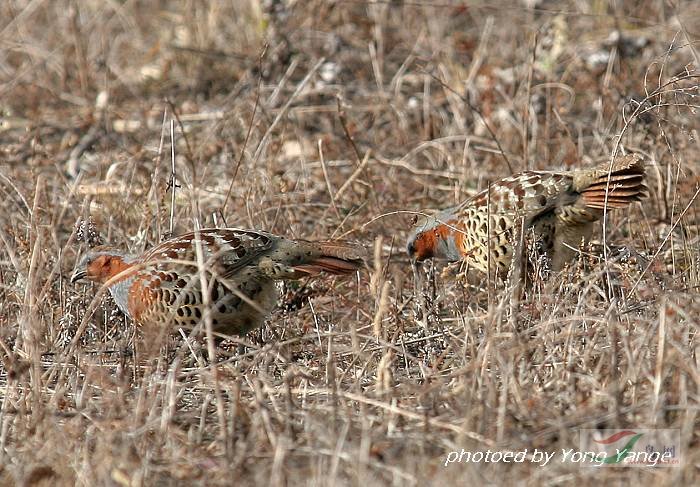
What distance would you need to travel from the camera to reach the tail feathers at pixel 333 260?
5.70 meters

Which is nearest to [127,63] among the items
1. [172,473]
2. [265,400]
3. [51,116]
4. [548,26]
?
[51,116]

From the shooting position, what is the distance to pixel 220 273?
5.46m

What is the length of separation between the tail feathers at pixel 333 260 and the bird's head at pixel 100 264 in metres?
→ 1.01

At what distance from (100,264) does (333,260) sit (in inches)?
52.3

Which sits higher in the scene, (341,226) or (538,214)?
(538,214)

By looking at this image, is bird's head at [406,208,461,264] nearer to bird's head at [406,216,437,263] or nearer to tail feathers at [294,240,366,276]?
bird's head at [406,216,437,263]

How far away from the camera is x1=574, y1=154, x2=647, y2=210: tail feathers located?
5.94 meters

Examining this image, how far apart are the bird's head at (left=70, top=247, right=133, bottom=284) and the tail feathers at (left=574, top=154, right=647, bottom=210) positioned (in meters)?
2.72

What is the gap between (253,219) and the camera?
6746mm

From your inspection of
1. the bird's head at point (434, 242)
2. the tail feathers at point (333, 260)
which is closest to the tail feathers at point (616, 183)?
the bird's head at point (434, 242)

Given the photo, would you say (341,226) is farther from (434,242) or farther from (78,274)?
(78,274)

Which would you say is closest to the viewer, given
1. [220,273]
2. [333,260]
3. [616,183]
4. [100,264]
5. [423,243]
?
[220,273]

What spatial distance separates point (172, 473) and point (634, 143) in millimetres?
4802

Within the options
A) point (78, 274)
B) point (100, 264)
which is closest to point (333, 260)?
point (100, 264)
